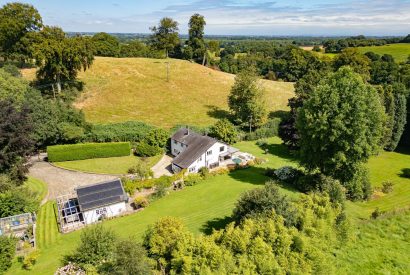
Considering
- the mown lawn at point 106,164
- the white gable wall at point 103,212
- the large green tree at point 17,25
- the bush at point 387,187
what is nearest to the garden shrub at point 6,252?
the white gable wall at point 103,212

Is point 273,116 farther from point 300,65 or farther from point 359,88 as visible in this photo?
point 300,65

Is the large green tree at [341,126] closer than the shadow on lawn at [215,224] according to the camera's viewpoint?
No

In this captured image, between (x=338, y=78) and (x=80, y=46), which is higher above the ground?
(x=80, y=46)

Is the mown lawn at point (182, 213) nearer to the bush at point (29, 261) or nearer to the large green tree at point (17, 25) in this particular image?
the bush at point (29, 261)

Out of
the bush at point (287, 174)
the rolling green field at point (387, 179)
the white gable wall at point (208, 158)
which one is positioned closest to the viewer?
the rolling green field at point (387, 179)

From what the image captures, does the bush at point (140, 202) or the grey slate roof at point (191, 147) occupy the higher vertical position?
the grey slate roof at point (191, 147)

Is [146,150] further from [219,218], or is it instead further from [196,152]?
[219,218]

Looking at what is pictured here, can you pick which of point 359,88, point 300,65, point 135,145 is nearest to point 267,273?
point 359,88
